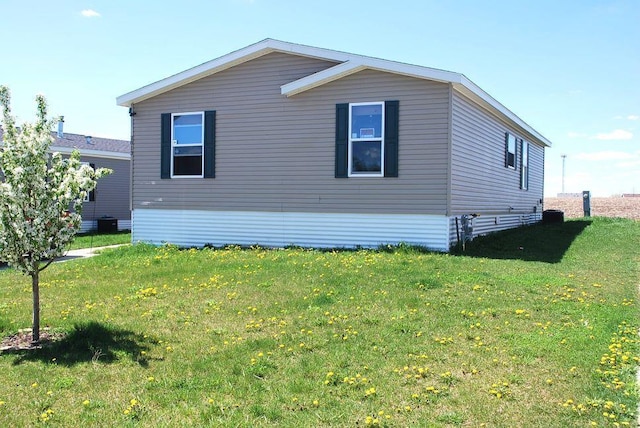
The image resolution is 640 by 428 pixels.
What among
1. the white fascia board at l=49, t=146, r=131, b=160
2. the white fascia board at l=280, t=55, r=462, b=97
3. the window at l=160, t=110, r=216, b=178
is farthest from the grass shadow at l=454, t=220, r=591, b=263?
the white fascia board at l=49, t=146, r=131, b=160

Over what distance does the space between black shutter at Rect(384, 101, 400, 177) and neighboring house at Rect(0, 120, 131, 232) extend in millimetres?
12893

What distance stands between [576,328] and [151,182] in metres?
10.5

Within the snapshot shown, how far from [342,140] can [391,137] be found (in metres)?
1.04

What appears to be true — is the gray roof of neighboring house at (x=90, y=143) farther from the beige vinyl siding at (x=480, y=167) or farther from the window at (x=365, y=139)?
the beige vinyl siding at (x=480, y=167)

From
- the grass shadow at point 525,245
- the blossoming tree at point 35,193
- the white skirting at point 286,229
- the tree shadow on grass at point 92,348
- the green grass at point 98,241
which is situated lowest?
the tree shadow on grass at point 92,348

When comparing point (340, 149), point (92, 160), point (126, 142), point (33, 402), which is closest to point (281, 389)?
point (33, 402)

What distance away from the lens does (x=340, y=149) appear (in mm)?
11547

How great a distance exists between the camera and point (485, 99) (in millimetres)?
12375

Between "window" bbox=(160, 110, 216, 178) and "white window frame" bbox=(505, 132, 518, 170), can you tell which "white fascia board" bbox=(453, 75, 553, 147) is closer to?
"white window frame" bbox=(505, 132, 518, 170)

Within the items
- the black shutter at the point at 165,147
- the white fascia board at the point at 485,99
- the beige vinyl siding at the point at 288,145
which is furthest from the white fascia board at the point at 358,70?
the black shutter at the point at 165,147

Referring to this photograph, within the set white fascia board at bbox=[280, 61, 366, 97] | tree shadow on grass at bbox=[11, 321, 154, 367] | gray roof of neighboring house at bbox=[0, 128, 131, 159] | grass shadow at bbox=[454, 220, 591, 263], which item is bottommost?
tree shadow on grass at bbox=[11, 321, 154, 367]

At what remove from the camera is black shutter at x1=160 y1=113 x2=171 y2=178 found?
43.3ft

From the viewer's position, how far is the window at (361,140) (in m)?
11.3

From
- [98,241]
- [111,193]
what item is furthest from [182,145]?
[111,193]
